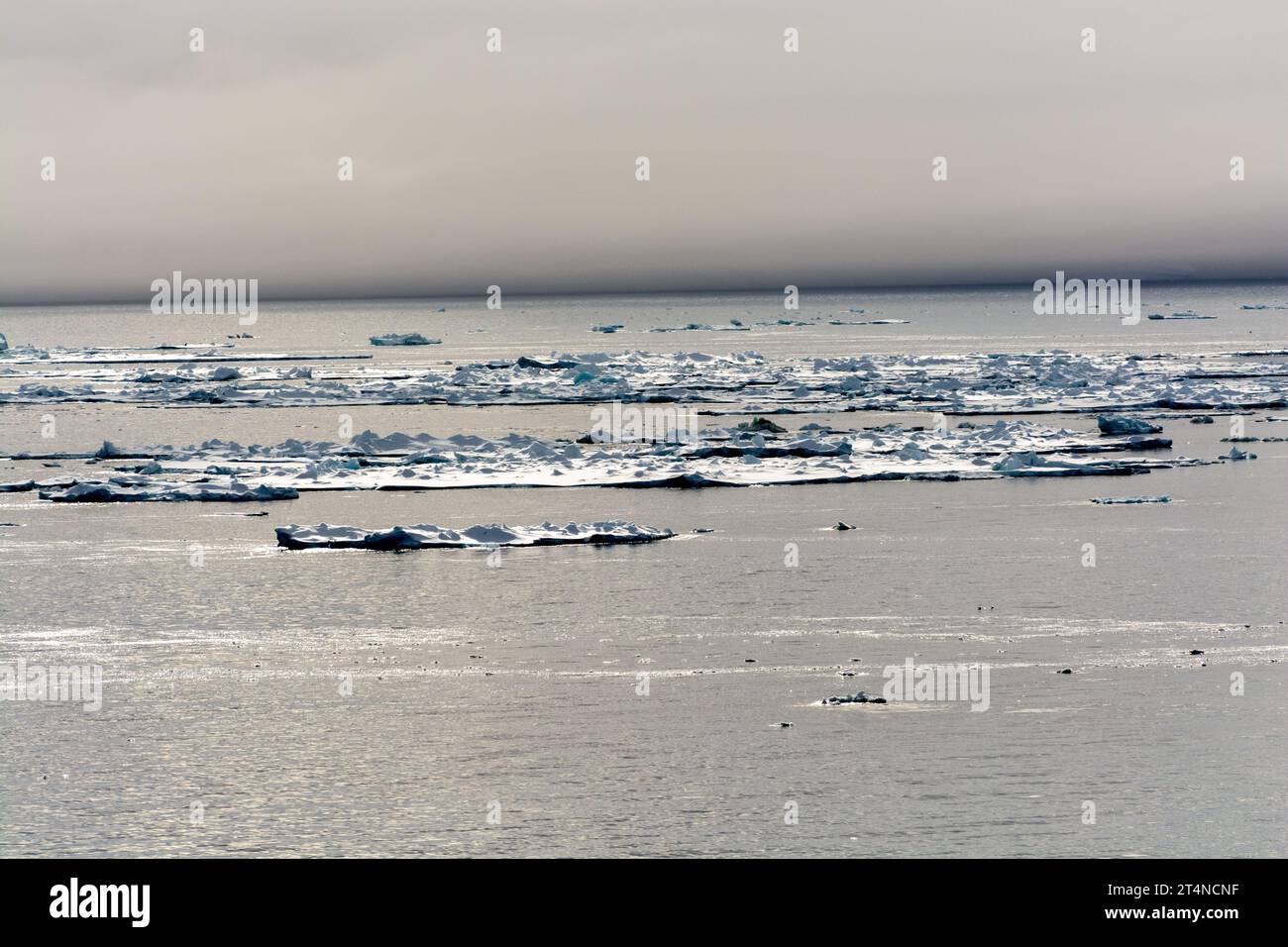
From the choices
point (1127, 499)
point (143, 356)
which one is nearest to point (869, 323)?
point (143, 356)

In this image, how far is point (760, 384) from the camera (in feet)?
168

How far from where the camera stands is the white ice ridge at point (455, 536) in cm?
2066

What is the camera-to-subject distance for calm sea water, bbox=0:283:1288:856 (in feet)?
33.0

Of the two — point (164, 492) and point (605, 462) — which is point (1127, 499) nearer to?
point (605, 462)

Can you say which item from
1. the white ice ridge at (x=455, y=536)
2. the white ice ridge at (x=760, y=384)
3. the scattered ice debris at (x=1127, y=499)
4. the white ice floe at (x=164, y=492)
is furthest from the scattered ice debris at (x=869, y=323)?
the white ice ridge at (x=455, y=536)

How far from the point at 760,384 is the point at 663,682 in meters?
38.2

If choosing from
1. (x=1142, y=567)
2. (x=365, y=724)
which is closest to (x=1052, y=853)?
(x=365, y=724)

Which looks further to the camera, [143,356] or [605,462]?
[143,356]

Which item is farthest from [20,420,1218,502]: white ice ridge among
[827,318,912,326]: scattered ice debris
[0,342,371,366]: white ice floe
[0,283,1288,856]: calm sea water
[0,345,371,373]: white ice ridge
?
[827,318,912,326]: scattered ice debris

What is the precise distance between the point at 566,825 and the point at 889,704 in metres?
3.74

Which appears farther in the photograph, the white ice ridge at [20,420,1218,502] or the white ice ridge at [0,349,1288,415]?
the white ice ridge at [0,349,1288,415]

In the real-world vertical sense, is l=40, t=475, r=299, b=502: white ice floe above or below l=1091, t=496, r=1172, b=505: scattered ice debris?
above

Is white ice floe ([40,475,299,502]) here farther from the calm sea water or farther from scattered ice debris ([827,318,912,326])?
scattered ice debris ([827,318,912,326])

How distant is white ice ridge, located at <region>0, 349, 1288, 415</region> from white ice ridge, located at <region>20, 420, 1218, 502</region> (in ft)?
28.9
